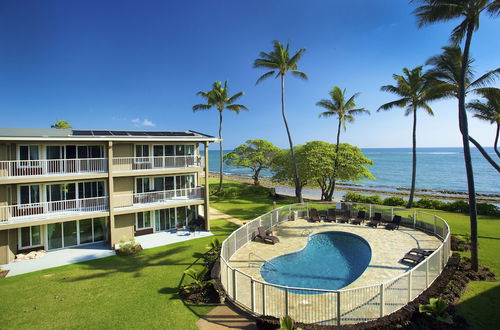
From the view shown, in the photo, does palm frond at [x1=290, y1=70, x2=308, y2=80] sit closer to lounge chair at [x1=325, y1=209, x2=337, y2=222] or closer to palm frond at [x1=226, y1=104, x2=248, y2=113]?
palm frond at [x1=226, y1=104, x2=248, y2=113]

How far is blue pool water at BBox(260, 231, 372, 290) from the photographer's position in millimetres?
12070

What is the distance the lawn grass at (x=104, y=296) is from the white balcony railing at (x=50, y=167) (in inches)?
231

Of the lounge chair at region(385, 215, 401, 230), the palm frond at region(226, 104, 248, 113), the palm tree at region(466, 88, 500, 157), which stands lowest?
the lounge chair at region(385, 215, 401, 230)

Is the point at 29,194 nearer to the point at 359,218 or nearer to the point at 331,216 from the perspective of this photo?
the point at 331,216

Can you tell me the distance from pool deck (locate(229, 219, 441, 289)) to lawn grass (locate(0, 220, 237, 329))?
10.9ft

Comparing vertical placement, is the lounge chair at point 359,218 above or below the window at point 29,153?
below

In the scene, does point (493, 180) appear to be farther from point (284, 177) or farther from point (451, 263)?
point (451, 263)

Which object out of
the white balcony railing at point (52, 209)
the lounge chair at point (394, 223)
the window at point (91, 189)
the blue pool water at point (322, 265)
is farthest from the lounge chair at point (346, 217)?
the window at point (91, 189)

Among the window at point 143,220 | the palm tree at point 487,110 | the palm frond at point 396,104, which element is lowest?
the window at point 143,220

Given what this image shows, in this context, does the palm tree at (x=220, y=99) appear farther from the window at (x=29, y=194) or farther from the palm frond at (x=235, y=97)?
the window at (x=29, y=194)

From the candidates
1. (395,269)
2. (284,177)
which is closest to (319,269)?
(395,269)

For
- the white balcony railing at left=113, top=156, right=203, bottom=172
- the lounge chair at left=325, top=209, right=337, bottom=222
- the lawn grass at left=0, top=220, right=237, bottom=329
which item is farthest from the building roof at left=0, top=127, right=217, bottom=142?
the lounge chair at left=325, top=209, right=337, bottom=222

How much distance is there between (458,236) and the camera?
17344 millimetres

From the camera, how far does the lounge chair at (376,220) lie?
2016 cm
